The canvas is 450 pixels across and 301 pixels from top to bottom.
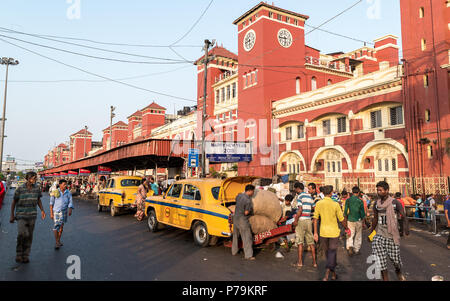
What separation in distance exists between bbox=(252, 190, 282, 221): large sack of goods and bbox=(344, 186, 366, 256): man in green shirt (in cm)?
194

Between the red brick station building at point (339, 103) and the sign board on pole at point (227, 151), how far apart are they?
555 centimetres

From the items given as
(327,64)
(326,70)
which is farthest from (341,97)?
(327,64)

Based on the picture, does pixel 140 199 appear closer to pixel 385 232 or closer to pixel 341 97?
pixel 385 232

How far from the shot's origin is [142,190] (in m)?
13.9

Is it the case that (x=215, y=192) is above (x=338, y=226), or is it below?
above

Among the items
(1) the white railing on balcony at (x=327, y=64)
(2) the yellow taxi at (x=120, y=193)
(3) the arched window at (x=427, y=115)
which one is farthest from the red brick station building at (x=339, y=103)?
(2) the yellow taxi at (x=120, y=193)

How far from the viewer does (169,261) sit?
23.6 ft

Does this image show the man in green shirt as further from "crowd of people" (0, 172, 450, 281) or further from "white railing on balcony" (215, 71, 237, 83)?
"white railing on balcony" (215, 71, 237, 83)

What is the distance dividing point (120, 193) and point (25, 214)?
7995mm

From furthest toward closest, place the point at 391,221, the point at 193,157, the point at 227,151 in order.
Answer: the point at 227,151 < the point at 193,157 < the point at 391,221

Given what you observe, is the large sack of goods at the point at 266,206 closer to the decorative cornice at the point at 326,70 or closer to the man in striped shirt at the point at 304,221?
the man in striped shirt at the point at 304,221

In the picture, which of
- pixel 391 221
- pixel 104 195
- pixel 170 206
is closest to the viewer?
pixel 391 221

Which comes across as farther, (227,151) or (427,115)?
(227,151)
